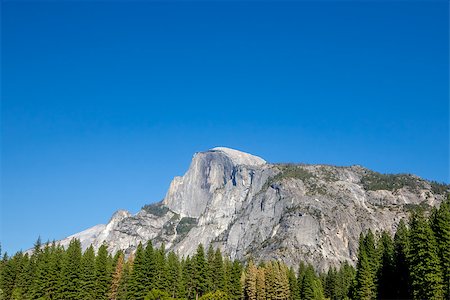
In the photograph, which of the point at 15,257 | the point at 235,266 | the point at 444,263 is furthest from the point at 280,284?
the point at 15,257

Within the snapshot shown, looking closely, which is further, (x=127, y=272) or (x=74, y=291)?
(x=127, y=272)

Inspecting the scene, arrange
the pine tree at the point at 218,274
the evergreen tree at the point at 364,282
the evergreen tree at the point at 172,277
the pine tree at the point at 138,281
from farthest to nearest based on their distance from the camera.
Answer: the pine tree at the point at 218,274
the evergreen tree at the point at 172,277
the pine tree at the point at 138,281
the evergreen tree at the point at 364,282

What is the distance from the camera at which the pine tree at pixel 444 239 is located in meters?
62.0

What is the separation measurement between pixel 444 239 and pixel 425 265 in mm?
4446

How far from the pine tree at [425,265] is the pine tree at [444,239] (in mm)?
616

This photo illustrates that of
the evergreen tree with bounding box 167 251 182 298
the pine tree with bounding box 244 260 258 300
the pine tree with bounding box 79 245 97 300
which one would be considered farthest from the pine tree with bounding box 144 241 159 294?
the pine tree with bounding box 244 260 258 300

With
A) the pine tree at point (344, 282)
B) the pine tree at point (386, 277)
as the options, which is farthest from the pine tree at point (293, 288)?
the pine tree at point (386, 277)

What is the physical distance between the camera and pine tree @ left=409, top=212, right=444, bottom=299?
62.5m

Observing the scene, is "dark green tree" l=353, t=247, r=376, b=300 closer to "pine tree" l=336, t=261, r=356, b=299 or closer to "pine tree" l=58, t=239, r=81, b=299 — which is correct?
"pine tree" l=336, t=261, r=356, b=299

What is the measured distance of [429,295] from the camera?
6322cm

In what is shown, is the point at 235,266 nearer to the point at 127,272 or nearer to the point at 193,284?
the point at 193,284

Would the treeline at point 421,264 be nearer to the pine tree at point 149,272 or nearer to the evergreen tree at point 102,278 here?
the pine tree at point 149,272

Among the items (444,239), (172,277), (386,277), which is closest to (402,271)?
(386,277)

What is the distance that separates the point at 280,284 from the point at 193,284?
75.0 ft
